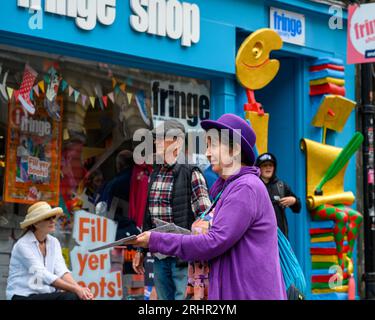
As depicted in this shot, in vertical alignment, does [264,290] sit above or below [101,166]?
below

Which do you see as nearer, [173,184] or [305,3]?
[173,184]

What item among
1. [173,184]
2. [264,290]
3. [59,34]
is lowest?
[264,290]

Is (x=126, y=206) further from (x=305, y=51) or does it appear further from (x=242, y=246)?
(x=242, y=246)

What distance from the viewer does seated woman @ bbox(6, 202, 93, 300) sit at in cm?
671

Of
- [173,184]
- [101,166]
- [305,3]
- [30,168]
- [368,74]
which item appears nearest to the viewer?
[173,184]

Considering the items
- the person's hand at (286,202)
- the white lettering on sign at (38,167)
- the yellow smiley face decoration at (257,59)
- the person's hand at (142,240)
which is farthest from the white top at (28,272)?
the yellow smiley face decoration at (257,59)

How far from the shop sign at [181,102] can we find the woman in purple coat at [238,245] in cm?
490

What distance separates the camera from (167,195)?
23.0ft

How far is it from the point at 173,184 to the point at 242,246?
2780mm

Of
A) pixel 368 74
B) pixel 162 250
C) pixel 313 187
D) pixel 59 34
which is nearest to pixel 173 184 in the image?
pixel 59 34

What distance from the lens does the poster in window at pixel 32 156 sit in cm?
829

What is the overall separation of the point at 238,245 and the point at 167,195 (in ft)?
9.06

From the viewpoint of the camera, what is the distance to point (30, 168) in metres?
8.50

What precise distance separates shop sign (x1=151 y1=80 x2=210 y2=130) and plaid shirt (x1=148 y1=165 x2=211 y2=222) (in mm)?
2149
